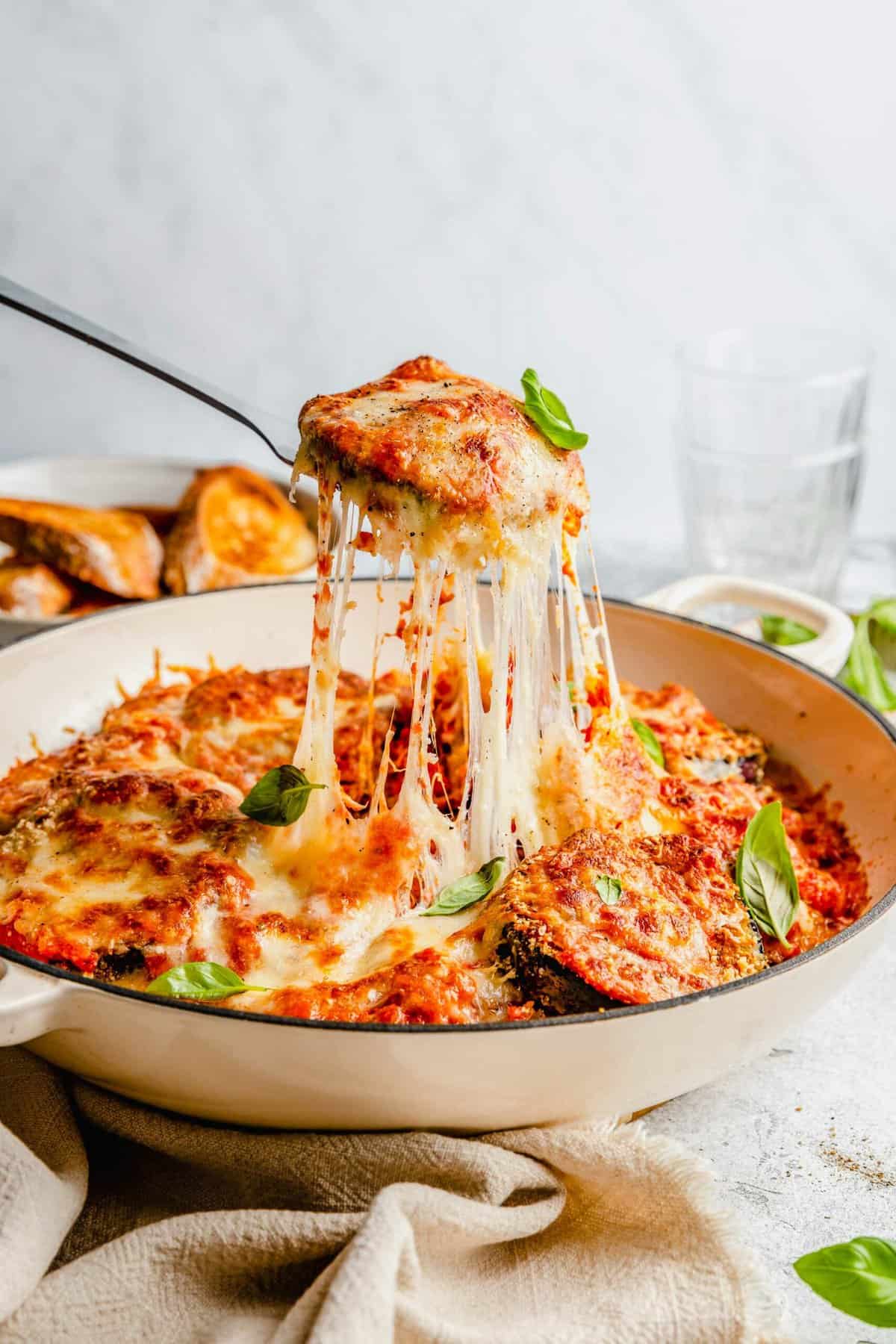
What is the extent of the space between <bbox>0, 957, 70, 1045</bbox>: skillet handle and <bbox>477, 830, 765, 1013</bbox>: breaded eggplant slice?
1.87 ft

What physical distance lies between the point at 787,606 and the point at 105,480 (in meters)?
2.09

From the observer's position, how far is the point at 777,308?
16.7 feet

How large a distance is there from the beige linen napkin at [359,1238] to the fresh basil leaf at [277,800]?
464 millimetres

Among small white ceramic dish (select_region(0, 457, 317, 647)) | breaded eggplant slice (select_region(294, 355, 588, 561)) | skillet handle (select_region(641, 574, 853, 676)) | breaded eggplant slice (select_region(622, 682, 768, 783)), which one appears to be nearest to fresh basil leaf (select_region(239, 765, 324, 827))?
breaded eggplant slice (select_region(294, 355, 588, 561))

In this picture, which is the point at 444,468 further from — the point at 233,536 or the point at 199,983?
the point at 233,536

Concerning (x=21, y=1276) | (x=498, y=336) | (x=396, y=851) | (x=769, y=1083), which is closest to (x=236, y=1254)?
(x=21, y=1276)

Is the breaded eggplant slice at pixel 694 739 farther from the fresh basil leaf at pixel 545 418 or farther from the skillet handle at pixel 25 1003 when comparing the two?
the skillet handle at pixel 25 1003

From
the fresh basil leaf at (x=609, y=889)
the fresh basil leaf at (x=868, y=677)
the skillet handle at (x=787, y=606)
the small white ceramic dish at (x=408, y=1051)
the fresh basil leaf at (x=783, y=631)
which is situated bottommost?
the small white ceramic dish at (x=408, y=1051)

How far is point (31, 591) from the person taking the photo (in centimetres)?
362

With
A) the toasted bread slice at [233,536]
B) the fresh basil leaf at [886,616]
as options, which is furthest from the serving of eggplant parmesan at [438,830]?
the toasted bread slice at [233,536]

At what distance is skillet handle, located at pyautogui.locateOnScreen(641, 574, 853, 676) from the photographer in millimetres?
2918

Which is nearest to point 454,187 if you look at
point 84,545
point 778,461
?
point 778,461

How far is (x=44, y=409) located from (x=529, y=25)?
2268mm

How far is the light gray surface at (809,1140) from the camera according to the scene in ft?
6.07
